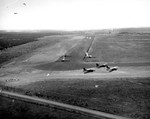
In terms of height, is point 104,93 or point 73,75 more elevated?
point 73,75

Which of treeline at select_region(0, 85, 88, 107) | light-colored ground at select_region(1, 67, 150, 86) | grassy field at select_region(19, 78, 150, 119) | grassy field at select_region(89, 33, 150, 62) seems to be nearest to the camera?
grassy field at select_region(19, 78, 150, 119)

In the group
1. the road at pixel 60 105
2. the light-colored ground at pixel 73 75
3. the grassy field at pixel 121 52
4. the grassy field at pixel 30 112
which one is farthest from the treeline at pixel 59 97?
the grassy field at pixel 121 52

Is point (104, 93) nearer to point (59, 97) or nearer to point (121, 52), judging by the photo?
point (59, 97)

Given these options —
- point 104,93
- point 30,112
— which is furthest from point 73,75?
point 30,112

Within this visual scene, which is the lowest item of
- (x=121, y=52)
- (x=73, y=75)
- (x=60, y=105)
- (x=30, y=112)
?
(x=30, y=112)

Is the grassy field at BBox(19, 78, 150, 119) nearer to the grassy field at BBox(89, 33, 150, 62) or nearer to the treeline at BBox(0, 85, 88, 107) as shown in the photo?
the treeline at BBox(0, 85, 88, 107)

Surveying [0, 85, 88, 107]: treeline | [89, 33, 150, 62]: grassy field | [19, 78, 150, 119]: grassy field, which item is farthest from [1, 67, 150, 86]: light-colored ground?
[89, 33, 150, 62]: grassy field

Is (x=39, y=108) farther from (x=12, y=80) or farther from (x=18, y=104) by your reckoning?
(x=12, y=80)

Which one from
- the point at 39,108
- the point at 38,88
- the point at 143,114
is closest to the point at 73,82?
the point at 38,88

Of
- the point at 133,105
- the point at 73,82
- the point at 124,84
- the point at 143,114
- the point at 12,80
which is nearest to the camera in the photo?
the point at 143,114
